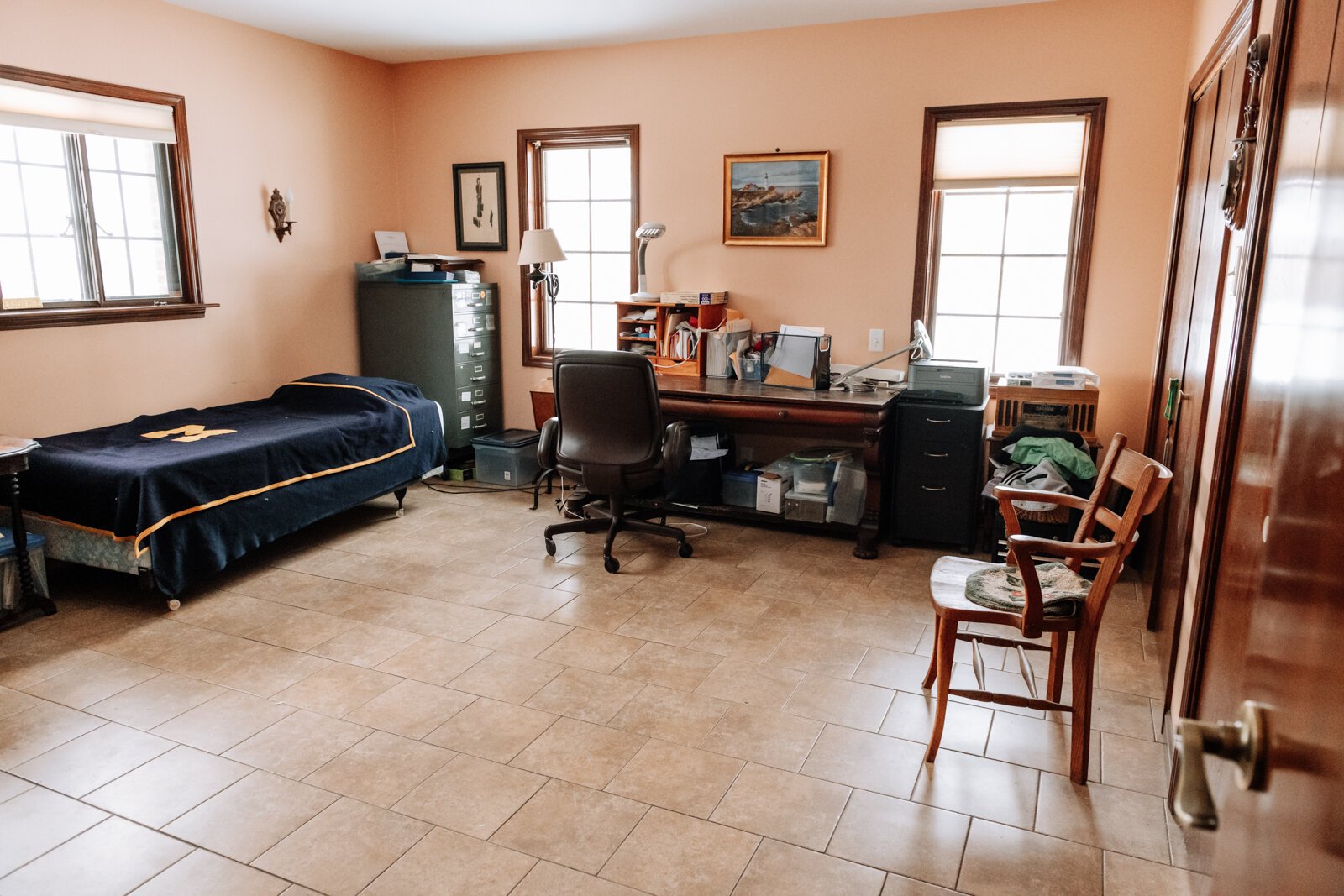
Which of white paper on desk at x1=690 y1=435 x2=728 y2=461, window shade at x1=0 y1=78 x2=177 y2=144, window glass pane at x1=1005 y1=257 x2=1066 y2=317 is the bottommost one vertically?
white paper on desk at x1=690 y1=435 x2=728 y2=461

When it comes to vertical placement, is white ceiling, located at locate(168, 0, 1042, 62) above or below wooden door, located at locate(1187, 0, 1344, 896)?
above

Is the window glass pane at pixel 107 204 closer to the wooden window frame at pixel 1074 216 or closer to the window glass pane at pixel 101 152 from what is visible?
the window glass pane at pixel 101 152

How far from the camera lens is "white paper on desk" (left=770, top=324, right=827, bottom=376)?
4543mm

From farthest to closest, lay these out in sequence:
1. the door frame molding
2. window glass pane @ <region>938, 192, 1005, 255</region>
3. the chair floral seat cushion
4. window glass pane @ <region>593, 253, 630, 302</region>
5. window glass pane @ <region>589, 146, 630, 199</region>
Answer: window glass pane @ <region>593, 253, 630, 302</region> < window glass pane @ <region>589, 146, 630, 199</region> < window glass pane @ <region>938, 192, 1005, 255</region> < the chair floral seat cushion < the door frame molding

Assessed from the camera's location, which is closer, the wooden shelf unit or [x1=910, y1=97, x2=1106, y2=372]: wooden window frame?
[x1=910, y1=97, x2=1106, y2=372]: wooden window frame

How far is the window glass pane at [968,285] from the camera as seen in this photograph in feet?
15.0

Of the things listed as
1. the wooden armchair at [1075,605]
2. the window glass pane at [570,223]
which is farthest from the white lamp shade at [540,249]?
the wooden armchair at [1075,605]

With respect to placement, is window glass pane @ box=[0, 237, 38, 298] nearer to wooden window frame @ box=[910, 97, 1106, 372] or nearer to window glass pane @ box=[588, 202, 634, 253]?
window glass pane @ box=[588, 202, 634, 253]

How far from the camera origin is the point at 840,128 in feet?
15.5

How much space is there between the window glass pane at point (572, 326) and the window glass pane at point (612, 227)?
42 centimetres

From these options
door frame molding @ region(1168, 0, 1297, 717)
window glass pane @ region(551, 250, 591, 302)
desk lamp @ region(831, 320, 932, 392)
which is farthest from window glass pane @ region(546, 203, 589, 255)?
door frame molding @ region(1168, 0, 1297, 717)

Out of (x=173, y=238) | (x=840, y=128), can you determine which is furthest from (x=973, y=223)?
(x=173, y=238)

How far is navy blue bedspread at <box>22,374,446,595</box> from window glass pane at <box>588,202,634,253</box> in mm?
1494

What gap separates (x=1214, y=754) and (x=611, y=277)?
5.05m
